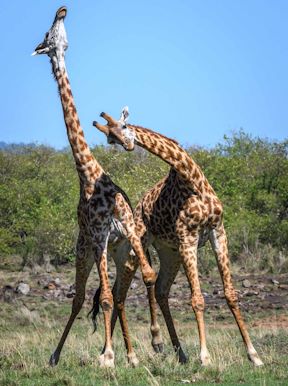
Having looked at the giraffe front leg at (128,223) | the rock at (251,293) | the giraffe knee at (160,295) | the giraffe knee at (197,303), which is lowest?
the giraffe knee at (197,303)

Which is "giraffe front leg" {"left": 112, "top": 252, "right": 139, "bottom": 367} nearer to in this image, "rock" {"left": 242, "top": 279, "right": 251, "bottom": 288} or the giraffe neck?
the giraffe neck

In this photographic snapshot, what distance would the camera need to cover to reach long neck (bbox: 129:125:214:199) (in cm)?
1042

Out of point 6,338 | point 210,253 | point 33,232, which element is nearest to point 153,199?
point 6,338

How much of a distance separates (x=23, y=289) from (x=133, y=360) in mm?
10242

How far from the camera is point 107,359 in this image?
392 inches

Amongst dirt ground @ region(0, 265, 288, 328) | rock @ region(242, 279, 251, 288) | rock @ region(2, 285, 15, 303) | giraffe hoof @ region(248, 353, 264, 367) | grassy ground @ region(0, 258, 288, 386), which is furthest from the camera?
rock @ region(242, 279, 251, 288)

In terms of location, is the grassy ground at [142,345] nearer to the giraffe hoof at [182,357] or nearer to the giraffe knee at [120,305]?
the giraffe hoof at [182,357]

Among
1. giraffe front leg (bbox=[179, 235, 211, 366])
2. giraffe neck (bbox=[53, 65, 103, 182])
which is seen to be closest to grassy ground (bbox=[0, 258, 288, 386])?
giraffe front leg (bbox=[179, 235, 211, 366])

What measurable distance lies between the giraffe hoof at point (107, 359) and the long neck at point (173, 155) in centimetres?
196

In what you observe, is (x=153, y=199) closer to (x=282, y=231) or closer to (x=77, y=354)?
(x=77, y=354)

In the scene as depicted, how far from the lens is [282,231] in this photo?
968 inches

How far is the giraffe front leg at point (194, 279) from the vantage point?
10.1 metres

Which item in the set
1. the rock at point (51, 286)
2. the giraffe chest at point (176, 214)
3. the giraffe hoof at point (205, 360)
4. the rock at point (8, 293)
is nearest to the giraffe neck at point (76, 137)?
the giraffe chest at point (176, 214)

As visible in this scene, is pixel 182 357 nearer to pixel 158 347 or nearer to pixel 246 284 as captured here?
pixel 158 347
